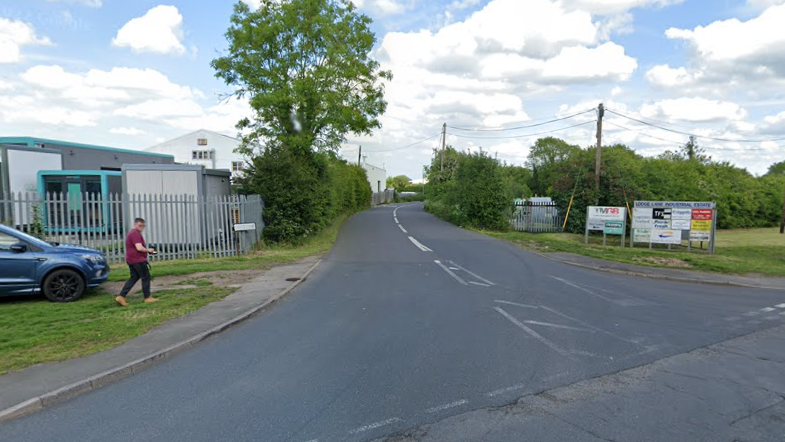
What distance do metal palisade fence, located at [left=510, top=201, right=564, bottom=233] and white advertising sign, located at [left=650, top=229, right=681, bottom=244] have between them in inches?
344

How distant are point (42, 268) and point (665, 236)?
20186 mm

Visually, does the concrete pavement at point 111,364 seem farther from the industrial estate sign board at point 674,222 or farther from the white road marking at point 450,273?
the industrial estate sign board at point 674,222

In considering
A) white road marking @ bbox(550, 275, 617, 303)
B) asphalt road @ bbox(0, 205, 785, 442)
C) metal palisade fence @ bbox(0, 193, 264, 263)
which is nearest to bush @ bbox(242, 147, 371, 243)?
metal palisade fence @ bbox(0, 193, 264, 263)

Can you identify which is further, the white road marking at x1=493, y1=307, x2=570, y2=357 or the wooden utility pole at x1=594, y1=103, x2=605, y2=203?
the wooden utility pole at x1=594, y1=103, x2=605, y2=203

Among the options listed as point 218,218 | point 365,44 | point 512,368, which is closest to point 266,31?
point 365,44

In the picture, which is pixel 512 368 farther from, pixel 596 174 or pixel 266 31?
pixel 596 174

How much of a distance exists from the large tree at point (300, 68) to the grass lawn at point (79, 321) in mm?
10783

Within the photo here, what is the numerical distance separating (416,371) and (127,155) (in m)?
28.4

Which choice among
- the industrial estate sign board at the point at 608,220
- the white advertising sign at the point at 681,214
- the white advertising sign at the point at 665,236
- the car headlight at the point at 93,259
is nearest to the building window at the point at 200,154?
the industrial estate sign board at the point at 608,220

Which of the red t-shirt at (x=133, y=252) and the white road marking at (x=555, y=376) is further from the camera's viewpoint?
the red t-shirt at (x=133, y=252)

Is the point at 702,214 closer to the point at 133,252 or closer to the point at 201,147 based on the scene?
the point at 133,252

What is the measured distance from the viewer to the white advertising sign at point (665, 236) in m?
18.3

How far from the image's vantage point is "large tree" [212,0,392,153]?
63.8 feet

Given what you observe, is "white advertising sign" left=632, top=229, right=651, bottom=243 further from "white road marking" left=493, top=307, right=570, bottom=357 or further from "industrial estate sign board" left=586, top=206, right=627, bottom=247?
"white road marking" left=493, top=307, right=570, bottom=357
